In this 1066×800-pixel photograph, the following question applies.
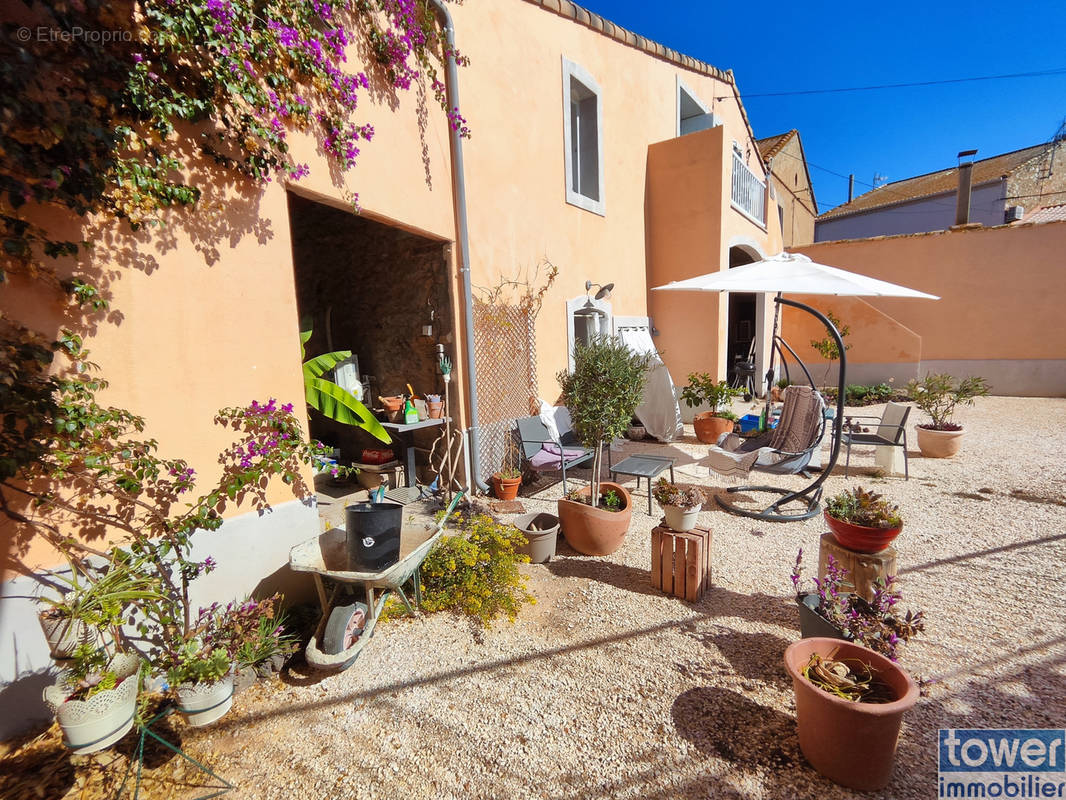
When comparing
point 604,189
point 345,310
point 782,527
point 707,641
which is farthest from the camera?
point 604,189

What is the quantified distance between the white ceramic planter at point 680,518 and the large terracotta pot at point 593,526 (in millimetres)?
484

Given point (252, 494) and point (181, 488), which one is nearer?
point (181, 488)

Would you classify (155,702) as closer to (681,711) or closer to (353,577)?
(353,577)

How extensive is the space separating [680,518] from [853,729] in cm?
176

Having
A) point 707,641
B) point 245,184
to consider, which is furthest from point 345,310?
point 707,641

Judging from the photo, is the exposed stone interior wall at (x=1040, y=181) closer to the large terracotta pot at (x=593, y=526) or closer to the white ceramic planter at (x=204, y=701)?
the large terracotta pot at (x=593, y=526)

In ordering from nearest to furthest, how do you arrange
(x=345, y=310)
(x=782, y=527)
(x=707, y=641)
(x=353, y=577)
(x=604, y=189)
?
(x=353, y=577) → (x=707, y=641) → (x=782, y=527) → (x=345, y=310) → (x=604, y=189)

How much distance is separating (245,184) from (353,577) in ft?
9.00

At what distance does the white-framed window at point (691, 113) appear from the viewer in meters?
9.66

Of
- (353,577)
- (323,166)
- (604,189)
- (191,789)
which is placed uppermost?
(604,189)

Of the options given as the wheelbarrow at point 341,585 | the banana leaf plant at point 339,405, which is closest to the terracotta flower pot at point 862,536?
the wheelbarrow at point 341,585

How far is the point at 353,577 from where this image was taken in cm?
271

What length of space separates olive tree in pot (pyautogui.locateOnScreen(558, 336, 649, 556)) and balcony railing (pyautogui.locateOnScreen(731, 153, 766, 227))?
7228 mm

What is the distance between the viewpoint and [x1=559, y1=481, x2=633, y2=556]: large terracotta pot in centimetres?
400
